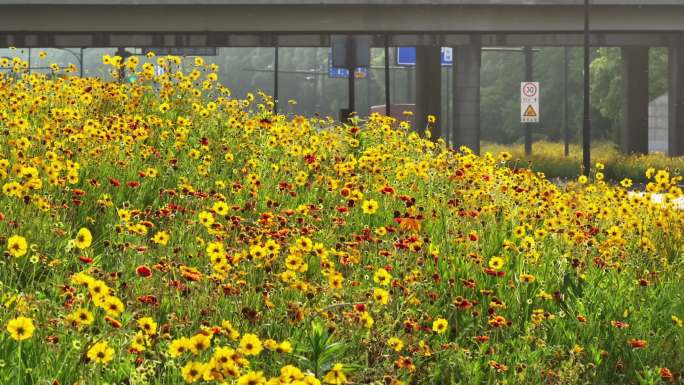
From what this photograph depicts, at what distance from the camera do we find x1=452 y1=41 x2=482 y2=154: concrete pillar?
49.5 meters

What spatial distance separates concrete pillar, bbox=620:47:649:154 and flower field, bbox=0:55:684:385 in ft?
146

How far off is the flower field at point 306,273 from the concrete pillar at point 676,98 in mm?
43827

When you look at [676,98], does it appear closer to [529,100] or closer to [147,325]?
[529,100]

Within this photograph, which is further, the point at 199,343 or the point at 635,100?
the point at 635,100

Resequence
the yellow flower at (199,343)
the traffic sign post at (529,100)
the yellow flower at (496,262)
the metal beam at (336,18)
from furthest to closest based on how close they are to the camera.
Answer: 1. the metal beam at (336,18)
2. the traffic sign post at (529,100)
3. the yellow flower at (496,262)
4. the yellow flower at (199,343)

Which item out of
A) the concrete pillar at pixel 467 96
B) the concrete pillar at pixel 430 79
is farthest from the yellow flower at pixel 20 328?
the concrete pillar at pixel 430 79

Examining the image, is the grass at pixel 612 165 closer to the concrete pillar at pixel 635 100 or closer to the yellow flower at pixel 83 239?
the concrete pillar at pixel 635 100

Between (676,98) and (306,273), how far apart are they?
49625 mm

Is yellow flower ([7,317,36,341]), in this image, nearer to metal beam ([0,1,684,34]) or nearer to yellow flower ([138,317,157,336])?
yellow flower ([138,317,157,336])

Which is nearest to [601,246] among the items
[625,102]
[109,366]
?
[109,366]

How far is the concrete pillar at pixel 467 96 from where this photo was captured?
49.5 m

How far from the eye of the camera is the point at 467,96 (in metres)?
50.1

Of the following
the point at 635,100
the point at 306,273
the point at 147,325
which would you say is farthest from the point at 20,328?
the point at 635,100

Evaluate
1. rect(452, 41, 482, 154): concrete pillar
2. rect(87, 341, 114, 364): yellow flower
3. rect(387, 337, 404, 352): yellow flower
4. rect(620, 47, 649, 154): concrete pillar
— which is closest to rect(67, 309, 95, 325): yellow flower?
rect(87, 341, 114, 364): yellow flower
